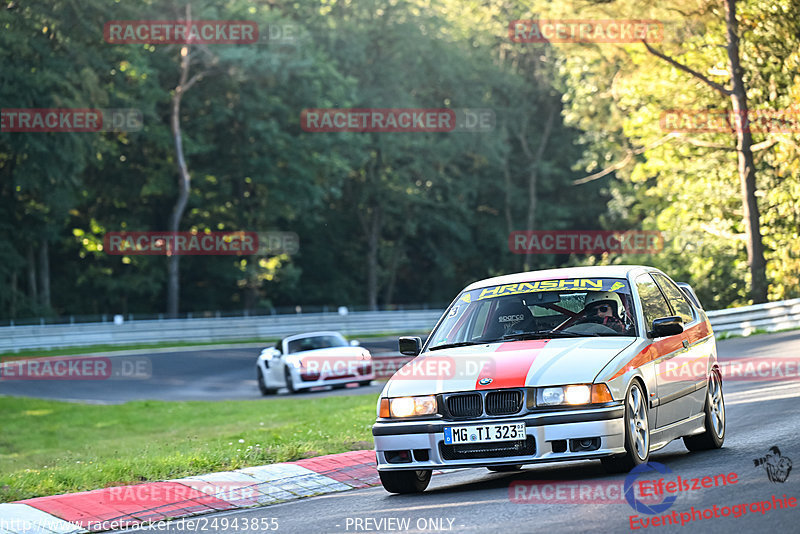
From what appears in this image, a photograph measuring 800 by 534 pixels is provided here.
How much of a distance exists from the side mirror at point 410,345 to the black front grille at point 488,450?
4.94ft

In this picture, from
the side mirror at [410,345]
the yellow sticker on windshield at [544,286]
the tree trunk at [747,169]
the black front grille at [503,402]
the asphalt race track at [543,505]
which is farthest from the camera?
Result: the tree trunk at [747,169]

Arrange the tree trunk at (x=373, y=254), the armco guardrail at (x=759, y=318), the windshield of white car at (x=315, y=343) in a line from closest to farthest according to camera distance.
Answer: the windshield of white car at (x=315, y=343), the armco guardrail at (x=759, y=318), the tree trunk at (x=373, y=254)

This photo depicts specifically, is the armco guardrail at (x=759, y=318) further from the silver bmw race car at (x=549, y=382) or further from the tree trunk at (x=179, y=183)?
the tree trunk at (x=179, y=183)

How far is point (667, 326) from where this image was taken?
9.16m

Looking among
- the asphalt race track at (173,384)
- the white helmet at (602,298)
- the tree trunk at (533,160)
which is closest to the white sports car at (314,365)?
the asphalt race track at (173,384)

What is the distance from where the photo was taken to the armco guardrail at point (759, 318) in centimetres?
2745

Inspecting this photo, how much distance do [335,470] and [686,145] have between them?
2796cm

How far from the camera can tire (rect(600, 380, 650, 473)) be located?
27.6ft

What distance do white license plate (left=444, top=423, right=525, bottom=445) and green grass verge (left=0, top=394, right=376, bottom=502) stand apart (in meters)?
3.11

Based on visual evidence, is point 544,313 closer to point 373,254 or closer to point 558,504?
point 558,504

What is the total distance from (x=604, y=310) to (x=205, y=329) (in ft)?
134

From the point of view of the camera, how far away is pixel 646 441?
28.9 feet

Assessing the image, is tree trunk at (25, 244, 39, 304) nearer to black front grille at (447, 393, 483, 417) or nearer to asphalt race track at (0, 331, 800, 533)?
asphalt race track at (0, 331, 800, 533)

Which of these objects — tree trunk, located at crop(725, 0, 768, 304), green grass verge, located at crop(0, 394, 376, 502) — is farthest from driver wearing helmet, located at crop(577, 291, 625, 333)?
tree trunk, located at crop(725, 0, 768, 304)
